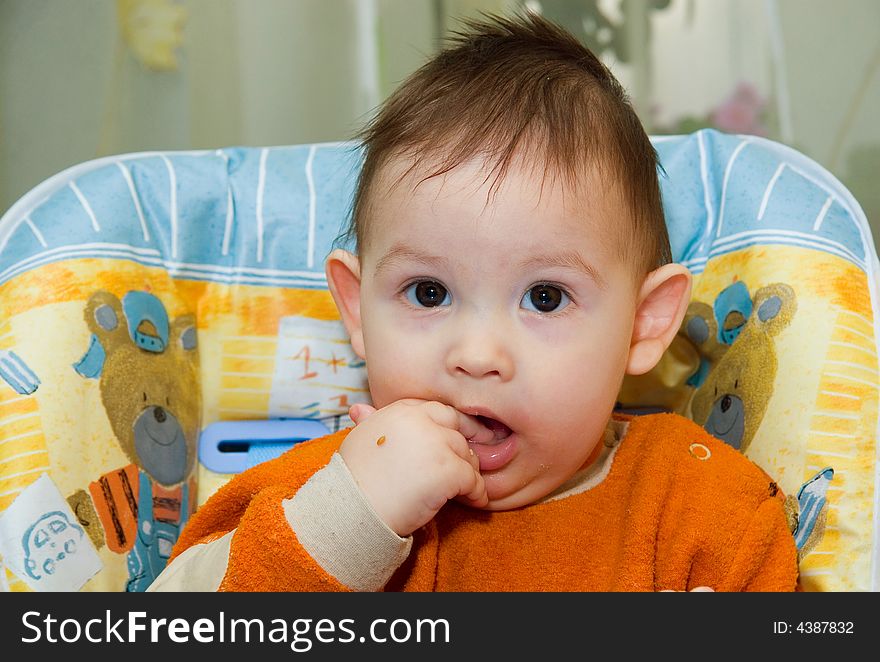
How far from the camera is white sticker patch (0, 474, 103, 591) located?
0.87 metres

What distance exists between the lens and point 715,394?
3.45 feet

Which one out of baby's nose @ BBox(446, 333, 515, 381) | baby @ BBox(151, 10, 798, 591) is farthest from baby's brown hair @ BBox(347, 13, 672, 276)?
baby's nose @ BBox(446, 333, 515, 381)

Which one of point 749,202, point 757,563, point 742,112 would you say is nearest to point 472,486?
point 757,563

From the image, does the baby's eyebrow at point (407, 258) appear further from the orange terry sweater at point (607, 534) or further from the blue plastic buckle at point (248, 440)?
the blue plastic buckle at point (248, 440)

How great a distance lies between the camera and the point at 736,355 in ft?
3.36

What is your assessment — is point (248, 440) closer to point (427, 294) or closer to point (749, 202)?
point (427, 294)

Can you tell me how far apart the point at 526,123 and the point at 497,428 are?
25cm

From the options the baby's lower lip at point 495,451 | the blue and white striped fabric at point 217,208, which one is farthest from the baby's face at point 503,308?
the blue and white striped fabric at point 217,208

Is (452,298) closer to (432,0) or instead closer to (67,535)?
(67,535)

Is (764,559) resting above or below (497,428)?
below

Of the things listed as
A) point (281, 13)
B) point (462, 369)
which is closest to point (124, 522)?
point (462, 369)

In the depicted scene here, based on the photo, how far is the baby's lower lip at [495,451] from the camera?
81 centimetres

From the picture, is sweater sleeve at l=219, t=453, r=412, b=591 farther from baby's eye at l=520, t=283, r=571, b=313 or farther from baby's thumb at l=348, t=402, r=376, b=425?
baby's eye at l=520, t=283, r=571, b=313
